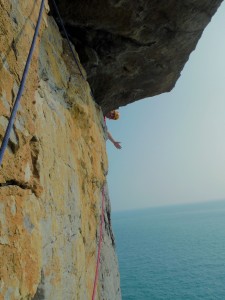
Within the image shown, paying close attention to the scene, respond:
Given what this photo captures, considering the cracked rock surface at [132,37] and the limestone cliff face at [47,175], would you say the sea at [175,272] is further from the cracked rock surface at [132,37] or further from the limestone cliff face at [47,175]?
the cracked rock surface at [132,37]

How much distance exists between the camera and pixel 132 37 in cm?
888

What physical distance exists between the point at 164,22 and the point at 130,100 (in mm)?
4252

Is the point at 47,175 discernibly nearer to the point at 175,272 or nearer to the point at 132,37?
the point at 132,37

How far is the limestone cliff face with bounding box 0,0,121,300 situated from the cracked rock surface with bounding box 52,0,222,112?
105 centimetres

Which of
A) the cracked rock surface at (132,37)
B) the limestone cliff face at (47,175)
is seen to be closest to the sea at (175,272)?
the limestone cliff face at (47,175)

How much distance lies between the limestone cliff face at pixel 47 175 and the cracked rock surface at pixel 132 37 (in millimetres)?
1052

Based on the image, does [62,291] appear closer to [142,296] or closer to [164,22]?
[164,22]

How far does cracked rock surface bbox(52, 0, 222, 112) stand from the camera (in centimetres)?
799

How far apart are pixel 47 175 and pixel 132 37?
18.4 ft

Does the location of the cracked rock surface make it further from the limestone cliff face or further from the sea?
the sea

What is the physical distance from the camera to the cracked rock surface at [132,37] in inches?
314

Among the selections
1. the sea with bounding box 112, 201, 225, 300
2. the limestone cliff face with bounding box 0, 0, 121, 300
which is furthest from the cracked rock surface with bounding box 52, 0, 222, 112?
A: the sea with bounding box 112, 201, 225, 300

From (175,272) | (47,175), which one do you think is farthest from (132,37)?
(175,272)

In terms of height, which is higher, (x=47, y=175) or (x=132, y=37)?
(x=132, y=37)
